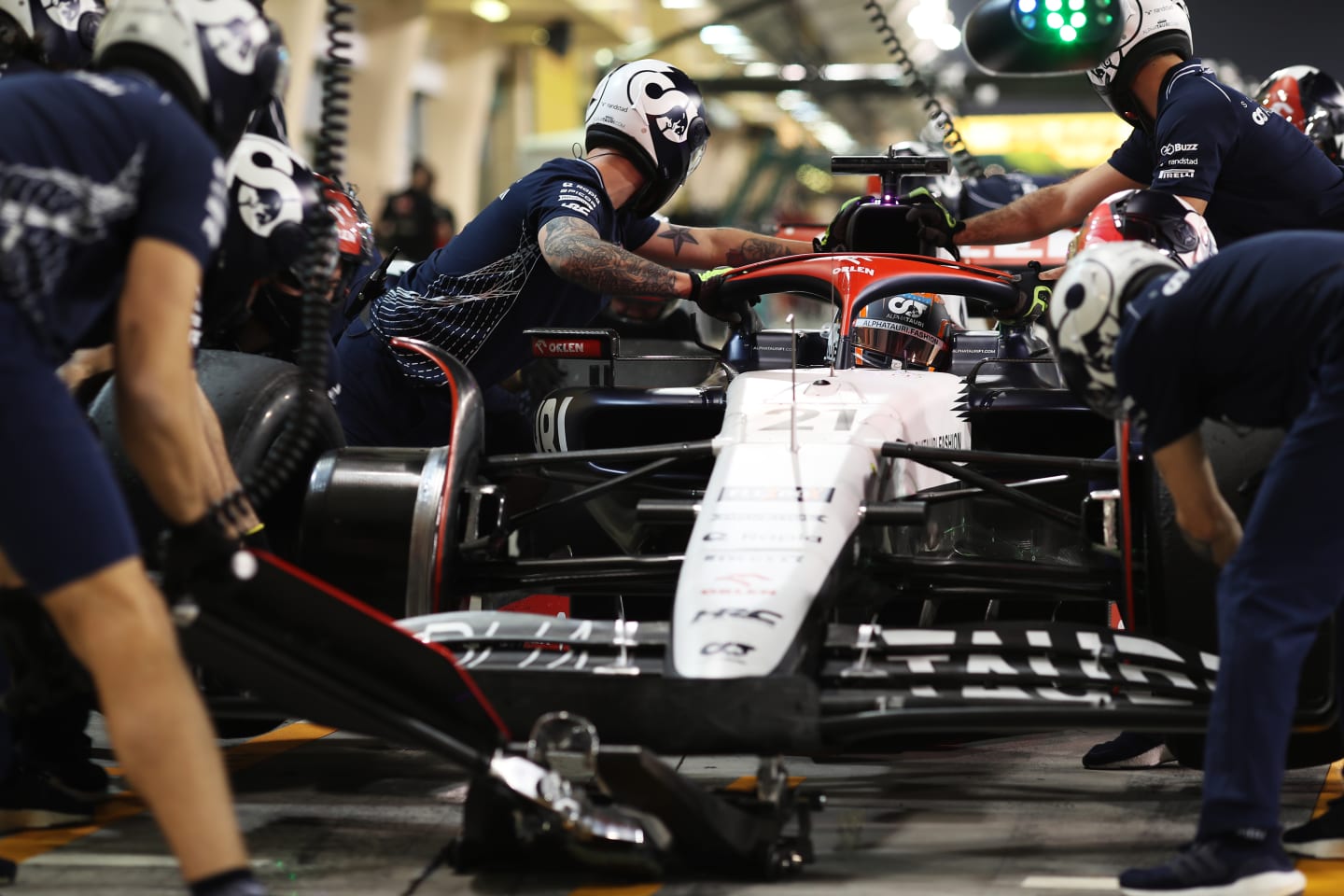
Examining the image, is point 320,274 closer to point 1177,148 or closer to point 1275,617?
point 1275,617

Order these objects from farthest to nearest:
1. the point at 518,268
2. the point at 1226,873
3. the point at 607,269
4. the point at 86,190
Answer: the point at 518,268
the point at 607,269
the point at 1226,873
the point at 86,190

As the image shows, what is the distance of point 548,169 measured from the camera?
5.53 meters

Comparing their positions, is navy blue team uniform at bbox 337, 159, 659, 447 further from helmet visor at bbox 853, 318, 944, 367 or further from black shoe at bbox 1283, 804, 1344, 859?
black shoe at bbox 1283, 804, 1344, 859

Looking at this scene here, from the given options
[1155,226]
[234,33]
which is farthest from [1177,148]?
[234,33]

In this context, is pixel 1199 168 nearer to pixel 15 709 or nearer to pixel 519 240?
pixel 519 240

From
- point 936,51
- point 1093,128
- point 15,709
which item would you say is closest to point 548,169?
point 15,709

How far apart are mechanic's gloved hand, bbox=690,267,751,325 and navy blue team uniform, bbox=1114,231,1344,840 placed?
1.83 m

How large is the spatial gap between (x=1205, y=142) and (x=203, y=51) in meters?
3.47

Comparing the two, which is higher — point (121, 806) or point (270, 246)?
point (270, 246)

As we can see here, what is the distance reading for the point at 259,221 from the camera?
3900mm

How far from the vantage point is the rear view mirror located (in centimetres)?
554

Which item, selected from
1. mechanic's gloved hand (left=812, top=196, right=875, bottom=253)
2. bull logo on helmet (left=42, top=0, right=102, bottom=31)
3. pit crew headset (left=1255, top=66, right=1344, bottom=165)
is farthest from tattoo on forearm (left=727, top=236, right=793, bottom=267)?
pit crew headset (left=1255, top=66, right=1344, bottom=165)

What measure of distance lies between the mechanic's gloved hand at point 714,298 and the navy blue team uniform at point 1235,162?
1508 millimetres

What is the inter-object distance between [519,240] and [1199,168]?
223 centimetres
